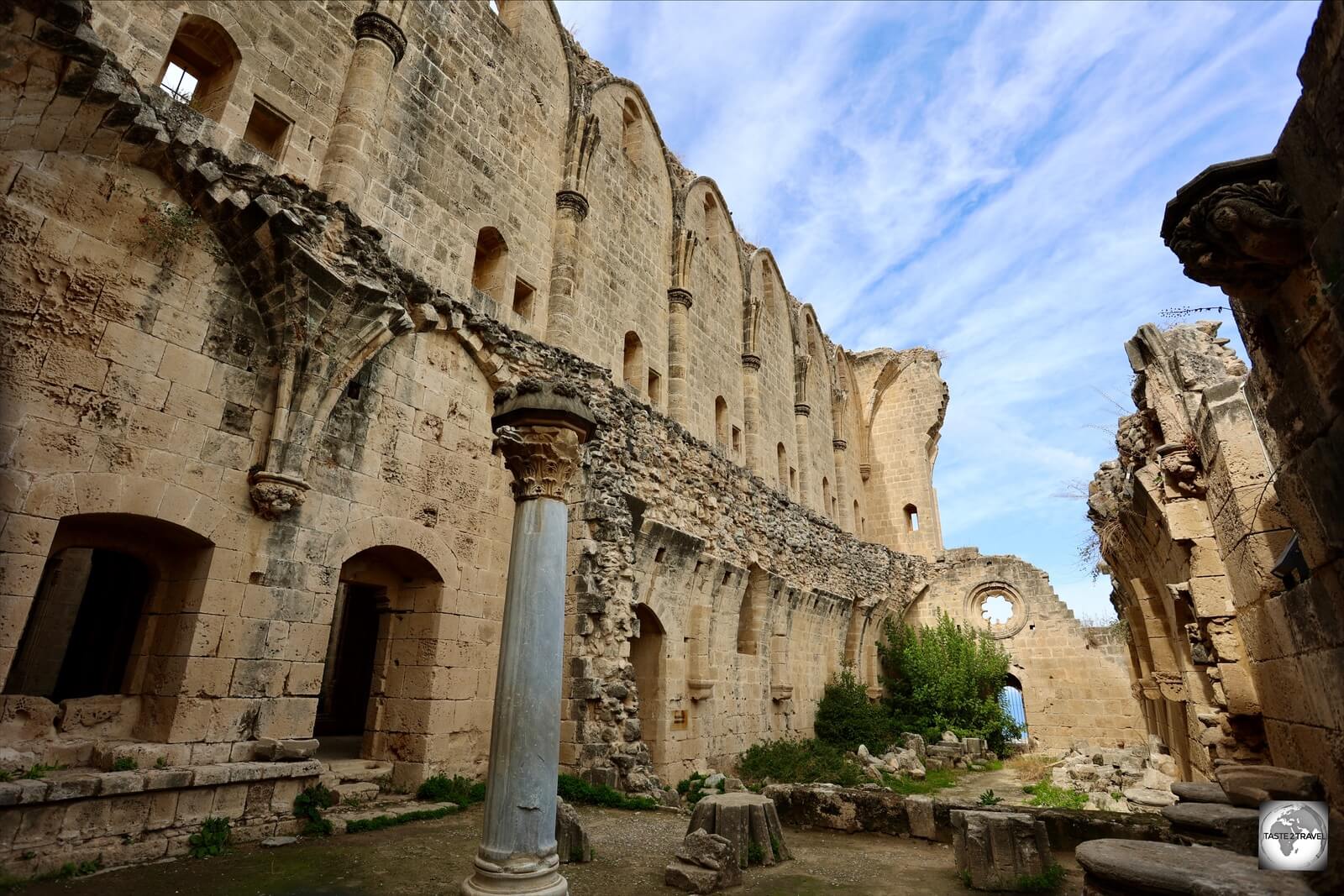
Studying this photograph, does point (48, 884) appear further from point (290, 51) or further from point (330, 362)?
point (290, 51)

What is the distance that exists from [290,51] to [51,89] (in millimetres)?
3288

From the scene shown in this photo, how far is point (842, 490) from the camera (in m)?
21.5

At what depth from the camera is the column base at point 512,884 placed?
143 inches

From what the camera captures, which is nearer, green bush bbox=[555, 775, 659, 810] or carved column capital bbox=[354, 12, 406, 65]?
green bush bbox=[555, 775, 659, 810]

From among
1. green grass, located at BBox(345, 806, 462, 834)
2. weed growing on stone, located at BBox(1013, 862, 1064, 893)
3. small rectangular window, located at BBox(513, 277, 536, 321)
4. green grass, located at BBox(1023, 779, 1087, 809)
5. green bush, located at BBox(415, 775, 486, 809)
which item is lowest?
green grass, located at BBox(1023, 779, 1087, 809)

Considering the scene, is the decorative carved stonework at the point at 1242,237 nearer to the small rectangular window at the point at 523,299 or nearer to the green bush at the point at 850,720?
the small rectangular window at the point at 523,299

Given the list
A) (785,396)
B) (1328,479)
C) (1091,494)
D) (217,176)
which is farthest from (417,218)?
(785,396)

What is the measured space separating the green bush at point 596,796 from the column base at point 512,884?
4.01 metres

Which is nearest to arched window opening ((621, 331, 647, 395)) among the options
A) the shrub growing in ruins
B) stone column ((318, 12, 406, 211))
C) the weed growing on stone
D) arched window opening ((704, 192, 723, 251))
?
arched window opening ((704, 192, 723, 251))

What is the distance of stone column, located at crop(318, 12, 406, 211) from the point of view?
734 cm

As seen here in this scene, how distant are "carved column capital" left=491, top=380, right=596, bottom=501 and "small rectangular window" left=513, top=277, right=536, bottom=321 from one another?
5.62 meters

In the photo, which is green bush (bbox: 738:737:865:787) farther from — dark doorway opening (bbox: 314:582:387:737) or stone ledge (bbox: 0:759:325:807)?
stone ledge (bbox: 0:759:325:807)

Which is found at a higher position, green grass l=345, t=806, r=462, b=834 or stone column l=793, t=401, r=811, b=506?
stone column l=793, t=401, r=811, b=506

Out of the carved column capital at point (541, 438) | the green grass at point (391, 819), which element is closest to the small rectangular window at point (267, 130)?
the carved column capital at point (541, 438)
